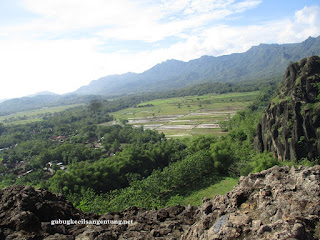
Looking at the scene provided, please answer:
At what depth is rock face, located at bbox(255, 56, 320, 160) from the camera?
3503 cm

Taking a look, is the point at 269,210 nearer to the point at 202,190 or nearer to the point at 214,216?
→ the point at 214,216

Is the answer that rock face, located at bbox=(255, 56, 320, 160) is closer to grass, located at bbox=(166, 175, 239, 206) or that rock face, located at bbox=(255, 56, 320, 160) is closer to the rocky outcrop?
grass, located at bbox=(166, 175, 239, 206)

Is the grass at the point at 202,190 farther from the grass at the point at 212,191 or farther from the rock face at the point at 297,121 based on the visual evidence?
the rock face at the point at 297,121

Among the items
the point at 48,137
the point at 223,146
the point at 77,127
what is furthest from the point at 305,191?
the point at 77,127

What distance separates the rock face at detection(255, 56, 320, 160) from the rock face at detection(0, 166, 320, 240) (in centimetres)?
2648

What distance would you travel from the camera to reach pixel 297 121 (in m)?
36.5

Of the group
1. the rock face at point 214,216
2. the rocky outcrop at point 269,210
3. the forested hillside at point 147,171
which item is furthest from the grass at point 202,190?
the rocky outcrop at point 269,210

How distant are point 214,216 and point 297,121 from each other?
3198cm

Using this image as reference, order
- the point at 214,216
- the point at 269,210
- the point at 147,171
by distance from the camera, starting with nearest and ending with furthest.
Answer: the point at 269,210, the point at 214,216, the point at 147,171

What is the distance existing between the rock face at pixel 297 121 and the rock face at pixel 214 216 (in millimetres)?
26481

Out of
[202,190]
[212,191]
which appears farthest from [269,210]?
[202,190]

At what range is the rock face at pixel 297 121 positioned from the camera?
115 ft

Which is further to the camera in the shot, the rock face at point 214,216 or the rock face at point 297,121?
the rock face at point 297,121

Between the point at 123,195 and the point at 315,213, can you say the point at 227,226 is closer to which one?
the point at 315,213
